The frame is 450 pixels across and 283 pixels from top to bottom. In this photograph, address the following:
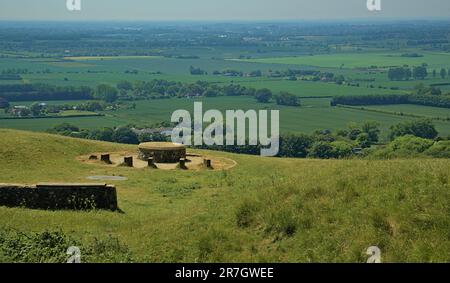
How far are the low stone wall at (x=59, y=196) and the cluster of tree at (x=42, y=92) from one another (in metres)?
118

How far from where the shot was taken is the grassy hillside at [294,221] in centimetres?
1391

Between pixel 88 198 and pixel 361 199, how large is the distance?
8426mm

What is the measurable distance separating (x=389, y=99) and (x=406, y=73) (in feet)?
152

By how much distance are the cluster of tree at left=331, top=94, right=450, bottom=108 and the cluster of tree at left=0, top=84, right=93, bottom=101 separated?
5248 centimetres

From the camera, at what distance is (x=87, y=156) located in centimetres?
3250

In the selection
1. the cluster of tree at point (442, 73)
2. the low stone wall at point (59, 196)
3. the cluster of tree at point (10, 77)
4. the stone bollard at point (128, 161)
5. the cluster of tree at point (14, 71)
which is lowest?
the cluster of tree at point (442, 73)

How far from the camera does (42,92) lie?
457 ft

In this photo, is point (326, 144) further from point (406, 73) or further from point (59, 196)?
point (406, 73)

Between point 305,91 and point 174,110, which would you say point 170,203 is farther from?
point 305,91

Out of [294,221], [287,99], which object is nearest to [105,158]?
[294,221]

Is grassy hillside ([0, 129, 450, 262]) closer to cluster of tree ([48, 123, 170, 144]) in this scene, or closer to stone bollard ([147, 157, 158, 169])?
stone bollard ([147, 157, 158, 169])

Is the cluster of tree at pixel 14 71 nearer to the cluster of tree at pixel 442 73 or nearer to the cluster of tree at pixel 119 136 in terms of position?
the cluster of tree at pixel 119 136

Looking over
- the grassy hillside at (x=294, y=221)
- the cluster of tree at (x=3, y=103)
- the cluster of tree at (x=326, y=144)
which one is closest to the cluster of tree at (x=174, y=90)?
the cluster of tree at (x=3, y=103)

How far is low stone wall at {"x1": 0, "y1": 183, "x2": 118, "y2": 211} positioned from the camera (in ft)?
66.0
